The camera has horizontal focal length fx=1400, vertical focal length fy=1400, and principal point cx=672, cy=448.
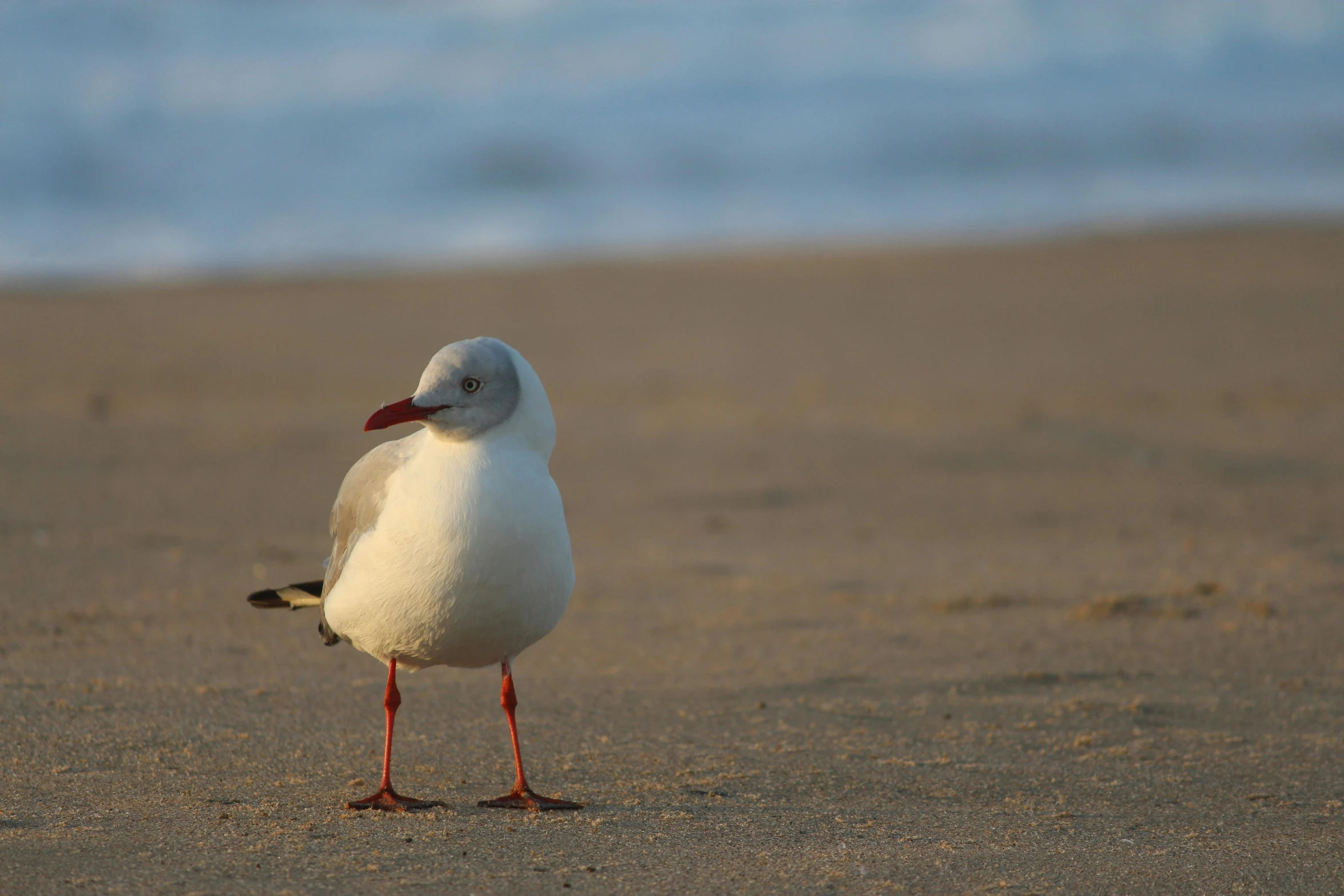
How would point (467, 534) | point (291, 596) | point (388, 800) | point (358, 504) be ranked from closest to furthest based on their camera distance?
1. point (467, 534)
2. point (388, 800)
3. point (358, 504)
4. point (291, 596)

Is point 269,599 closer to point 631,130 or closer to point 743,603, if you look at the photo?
point 743,603

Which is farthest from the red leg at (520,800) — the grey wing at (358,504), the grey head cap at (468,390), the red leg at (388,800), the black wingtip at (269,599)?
the black wingtip at (269,599)

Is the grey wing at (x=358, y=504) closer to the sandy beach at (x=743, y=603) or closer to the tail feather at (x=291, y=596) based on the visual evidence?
the tail feather at (x=291, y=596)

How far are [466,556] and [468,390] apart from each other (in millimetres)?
397

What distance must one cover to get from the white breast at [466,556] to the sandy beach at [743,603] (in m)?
0.46

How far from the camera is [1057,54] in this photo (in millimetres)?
24734

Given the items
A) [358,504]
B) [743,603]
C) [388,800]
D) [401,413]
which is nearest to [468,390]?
[401,413]

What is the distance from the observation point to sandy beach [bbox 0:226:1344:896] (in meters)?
3.30

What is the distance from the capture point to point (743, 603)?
224 inches

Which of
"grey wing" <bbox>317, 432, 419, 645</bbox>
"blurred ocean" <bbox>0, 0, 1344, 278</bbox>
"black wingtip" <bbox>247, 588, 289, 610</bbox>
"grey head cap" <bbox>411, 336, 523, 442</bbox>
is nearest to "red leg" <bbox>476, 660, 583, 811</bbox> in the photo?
"grey wing" <bbox>317, 432, 419, 645</bbox>

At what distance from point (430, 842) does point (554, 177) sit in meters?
16.7

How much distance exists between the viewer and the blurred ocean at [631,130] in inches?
642

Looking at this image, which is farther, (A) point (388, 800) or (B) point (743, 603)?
(B) point (743, 603)

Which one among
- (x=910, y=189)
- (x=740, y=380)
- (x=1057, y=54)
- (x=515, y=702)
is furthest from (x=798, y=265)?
(x=1057, y=54)
